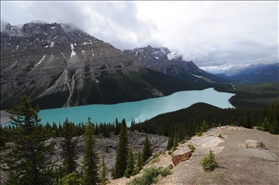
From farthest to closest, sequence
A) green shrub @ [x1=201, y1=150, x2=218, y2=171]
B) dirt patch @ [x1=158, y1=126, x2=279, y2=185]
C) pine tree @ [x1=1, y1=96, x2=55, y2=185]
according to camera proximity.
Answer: pine tree @ [x1=1, y1=96, x2=55, y2=185], green shrub @ [x1=201, y1=150, x2=218, y2=171], dirt patch @ [x1=158, y1=126, x2=279, y2=185]

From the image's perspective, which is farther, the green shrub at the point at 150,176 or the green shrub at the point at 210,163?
the green shrub at the point at 150,176

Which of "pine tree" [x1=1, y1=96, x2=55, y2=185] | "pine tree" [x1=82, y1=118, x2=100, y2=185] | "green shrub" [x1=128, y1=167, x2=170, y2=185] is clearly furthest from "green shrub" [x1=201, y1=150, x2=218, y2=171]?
"pine tree" [x1=82, y1=118, x2=100, y2=185]

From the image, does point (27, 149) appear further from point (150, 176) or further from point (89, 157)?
point (150, 176)

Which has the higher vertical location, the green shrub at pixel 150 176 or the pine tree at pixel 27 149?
the pine tree at pixel 27 149

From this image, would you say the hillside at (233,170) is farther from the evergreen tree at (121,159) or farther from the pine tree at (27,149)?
the evergreen tree at (121,159)

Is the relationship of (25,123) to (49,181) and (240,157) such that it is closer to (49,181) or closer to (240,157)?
(49,181)

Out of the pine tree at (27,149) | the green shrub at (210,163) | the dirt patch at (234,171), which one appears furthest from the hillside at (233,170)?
the pine tree at (27,149)

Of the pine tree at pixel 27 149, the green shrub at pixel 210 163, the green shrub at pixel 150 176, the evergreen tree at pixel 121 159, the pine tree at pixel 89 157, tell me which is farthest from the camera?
the evergreen tree at pixel 121 159

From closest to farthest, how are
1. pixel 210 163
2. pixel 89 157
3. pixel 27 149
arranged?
pixel 210 163 → pixel 27 149 → pixel 89 157

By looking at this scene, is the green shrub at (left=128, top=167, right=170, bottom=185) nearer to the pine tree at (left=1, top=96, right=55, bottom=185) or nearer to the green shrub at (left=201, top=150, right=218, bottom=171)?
the green shrub at (left=201, top=150, right=218, bottom=171)

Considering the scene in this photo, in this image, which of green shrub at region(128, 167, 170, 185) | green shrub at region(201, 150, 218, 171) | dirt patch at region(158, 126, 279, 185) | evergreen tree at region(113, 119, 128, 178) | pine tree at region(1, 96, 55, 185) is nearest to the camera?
dirt patch at region(158, 126, 279, 185)

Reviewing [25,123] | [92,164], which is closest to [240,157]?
[92,164]

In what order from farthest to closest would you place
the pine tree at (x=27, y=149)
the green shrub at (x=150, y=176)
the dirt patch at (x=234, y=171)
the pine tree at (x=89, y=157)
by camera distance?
the pine tree at (x=89, y=157), the pine tree at (x=27, y=149), the green shrub at (x=150, y=176), the dirt patch at (x=234, y=171)

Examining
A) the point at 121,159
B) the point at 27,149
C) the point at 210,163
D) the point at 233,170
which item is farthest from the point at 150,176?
the point at 121,159
